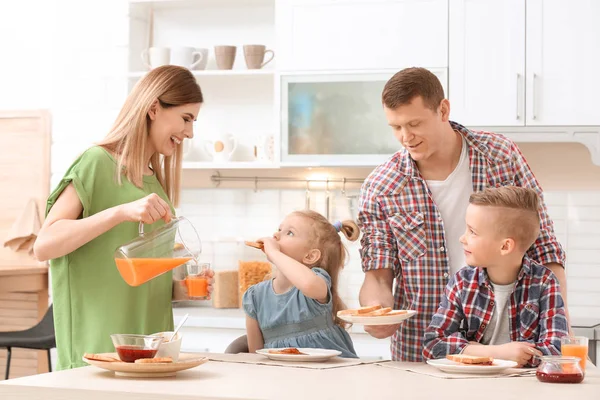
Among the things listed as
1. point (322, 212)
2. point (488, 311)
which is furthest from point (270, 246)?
point (322, 212)

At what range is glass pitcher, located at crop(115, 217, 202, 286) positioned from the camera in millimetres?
2188

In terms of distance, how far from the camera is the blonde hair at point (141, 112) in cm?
245

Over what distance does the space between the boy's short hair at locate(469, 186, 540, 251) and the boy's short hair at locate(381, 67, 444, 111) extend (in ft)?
1.12

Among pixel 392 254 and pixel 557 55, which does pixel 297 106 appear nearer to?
pixel 557 55

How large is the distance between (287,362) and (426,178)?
79cm

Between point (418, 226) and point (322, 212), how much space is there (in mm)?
1936

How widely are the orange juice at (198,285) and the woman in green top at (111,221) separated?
0.17 meters

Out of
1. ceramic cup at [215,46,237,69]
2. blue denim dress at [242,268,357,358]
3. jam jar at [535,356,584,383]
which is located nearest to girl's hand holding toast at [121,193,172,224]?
blue denim dress at [242,268,357,358]

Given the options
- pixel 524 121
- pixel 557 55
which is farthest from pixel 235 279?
pixel 557 55

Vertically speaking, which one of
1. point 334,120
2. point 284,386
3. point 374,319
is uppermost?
point 334,120

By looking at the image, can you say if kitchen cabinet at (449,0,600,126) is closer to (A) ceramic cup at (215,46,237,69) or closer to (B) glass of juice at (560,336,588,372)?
(A) ceramic cup at (215,46,237,69)

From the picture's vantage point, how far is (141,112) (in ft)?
8.05

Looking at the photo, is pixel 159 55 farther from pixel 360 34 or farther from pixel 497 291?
pixel 497 291

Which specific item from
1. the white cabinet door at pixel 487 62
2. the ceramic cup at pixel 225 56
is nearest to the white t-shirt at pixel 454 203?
the white cabinet door at pixel 487 62
